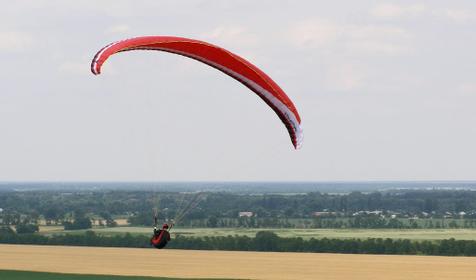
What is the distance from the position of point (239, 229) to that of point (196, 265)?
34540 millimetres

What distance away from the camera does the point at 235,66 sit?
2664 cm

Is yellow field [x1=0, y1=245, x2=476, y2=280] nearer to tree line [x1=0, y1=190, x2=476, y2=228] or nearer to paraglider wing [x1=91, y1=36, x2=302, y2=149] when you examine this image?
tree line [x1=0, y1=190, x2=476, y2=228]

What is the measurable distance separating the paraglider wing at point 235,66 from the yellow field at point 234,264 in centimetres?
2466

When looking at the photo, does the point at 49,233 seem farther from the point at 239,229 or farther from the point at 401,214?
the point at 401,214

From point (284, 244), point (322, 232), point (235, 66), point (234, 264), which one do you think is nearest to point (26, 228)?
point (284, 244)

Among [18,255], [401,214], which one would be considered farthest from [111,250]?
[401,214]

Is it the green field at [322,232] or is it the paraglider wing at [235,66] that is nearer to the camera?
the paraglider wing at [235,66]

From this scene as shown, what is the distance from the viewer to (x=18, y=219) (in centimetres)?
10469

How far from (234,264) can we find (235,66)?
33559 mm

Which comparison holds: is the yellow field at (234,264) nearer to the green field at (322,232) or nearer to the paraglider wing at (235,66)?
the green field at (322,232)

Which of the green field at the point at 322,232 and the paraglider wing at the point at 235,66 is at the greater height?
the paraglider wing at the point at 235,66

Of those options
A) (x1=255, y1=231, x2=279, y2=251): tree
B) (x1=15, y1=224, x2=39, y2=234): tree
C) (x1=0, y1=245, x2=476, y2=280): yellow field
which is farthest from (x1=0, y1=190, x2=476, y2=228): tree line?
(x1=0, y1=245, x2=476, y2=280): yellow field

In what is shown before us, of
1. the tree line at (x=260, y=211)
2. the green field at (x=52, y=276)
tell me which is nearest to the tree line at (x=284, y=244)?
the tree line at (x=260, y=211)

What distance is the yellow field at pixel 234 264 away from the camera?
2109 inches
